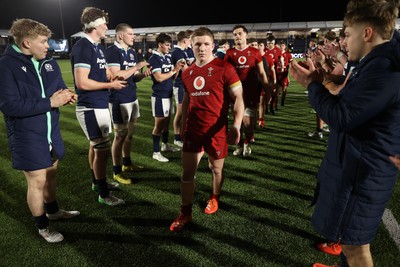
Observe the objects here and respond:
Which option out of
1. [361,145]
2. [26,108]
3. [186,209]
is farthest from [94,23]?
[361,145]

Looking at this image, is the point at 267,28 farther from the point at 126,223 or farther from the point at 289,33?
the point at 126,223

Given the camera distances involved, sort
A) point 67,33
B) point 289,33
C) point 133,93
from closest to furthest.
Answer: point 133,93
point 289,33
point 67,33

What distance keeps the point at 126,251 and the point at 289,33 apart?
47.1 metres

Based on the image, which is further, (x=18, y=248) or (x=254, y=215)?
(x=254, y=215)

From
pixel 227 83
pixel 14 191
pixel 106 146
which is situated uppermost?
pixel 227 83

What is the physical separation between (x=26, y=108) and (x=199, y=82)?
5.52 feet

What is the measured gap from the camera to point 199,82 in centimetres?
310

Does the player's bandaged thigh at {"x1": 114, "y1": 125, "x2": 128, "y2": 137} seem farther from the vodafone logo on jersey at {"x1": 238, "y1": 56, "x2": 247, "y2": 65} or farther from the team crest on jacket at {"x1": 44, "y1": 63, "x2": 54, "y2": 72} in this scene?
the vodafone logo on jersey at {"x1": 238, "y1": 56, "x2": 247, "y2": 65}

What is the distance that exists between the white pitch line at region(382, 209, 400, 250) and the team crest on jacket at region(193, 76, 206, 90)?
2610mm

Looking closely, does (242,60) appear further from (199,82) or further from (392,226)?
(392,226)

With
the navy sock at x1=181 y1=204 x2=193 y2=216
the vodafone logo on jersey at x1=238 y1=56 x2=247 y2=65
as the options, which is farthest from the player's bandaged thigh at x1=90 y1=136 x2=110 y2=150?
the vodafone logo on jersey at x1=238 y1=56 x2=247 y2=65

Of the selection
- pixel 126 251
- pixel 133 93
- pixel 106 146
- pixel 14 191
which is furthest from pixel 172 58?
pixel 126 251

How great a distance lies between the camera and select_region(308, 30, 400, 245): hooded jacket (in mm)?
1467

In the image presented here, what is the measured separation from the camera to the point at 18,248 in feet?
9.74
